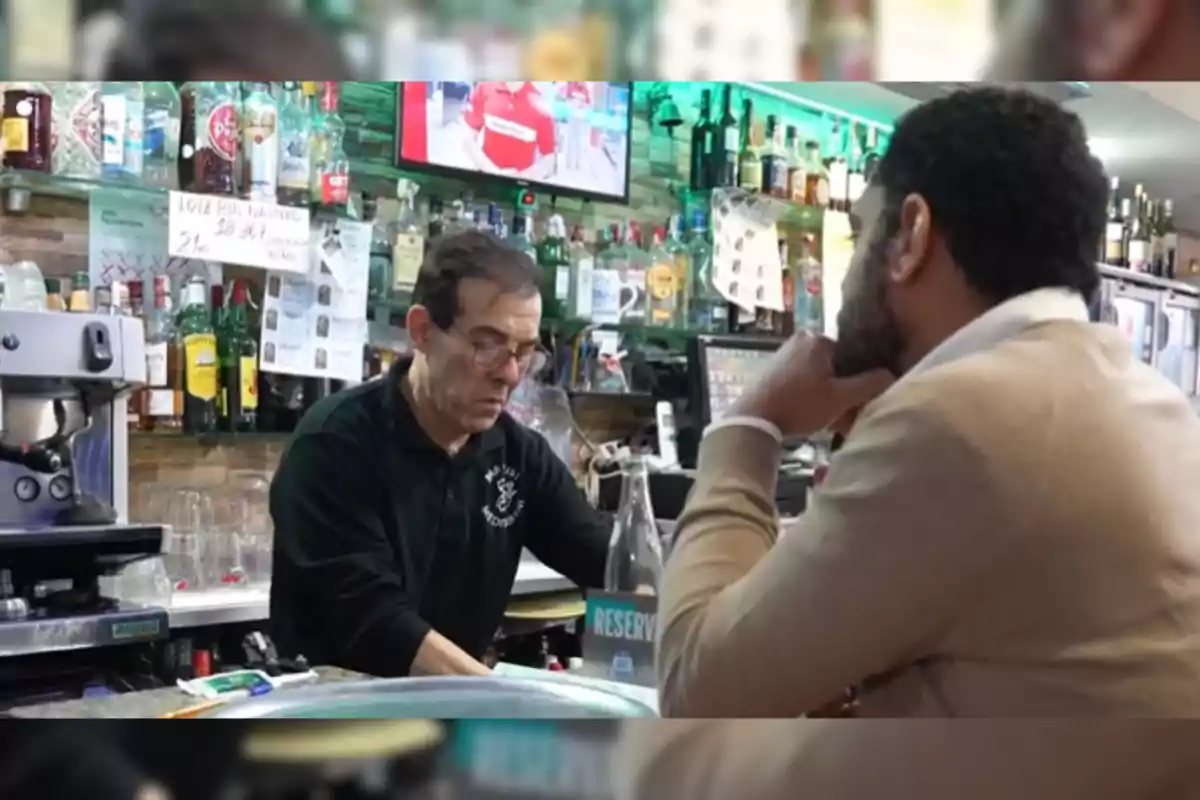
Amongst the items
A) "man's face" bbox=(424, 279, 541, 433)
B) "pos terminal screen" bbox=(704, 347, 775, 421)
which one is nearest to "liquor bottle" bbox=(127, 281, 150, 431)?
"man's face" bbox=(424, 279, 541, 433)

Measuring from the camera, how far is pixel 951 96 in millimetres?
864

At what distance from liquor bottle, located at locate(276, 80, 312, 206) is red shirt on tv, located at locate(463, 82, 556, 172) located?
138 mm

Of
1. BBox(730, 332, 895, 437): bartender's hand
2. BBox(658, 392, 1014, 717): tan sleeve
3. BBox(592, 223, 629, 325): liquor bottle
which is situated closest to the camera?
BBox(658, 392, 1014, 717): tan sleeve

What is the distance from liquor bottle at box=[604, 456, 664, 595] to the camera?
0.99 metres

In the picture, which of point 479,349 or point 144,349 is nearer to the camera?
point 479,349

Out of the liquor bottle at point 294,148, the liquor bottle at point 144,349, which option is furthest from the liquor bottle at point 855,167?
the liquor bottle at point 144,349

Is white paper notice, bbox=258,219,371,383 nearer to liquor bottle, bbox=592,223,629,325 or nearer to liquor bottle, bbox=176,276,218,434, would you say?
liquor bottle, bbox=176,276,218,434

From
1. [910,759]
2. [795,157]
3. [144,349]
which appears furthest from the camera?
[144,349]

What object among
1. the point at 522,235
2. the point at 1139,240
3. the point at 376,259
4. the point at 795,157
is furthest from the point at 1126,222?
the point at 376,259

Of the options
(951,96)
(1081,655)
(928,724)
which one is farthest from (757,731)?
(951,96)

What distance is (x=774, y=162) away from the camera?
1.01 m

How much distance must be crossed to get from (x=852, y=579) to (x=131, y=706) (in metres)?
0.61

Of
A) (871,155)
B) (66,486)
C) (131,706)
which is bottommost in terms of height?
(131,706)

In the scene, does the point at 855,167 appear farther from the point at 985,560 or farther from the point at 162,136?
the point at 162,136
